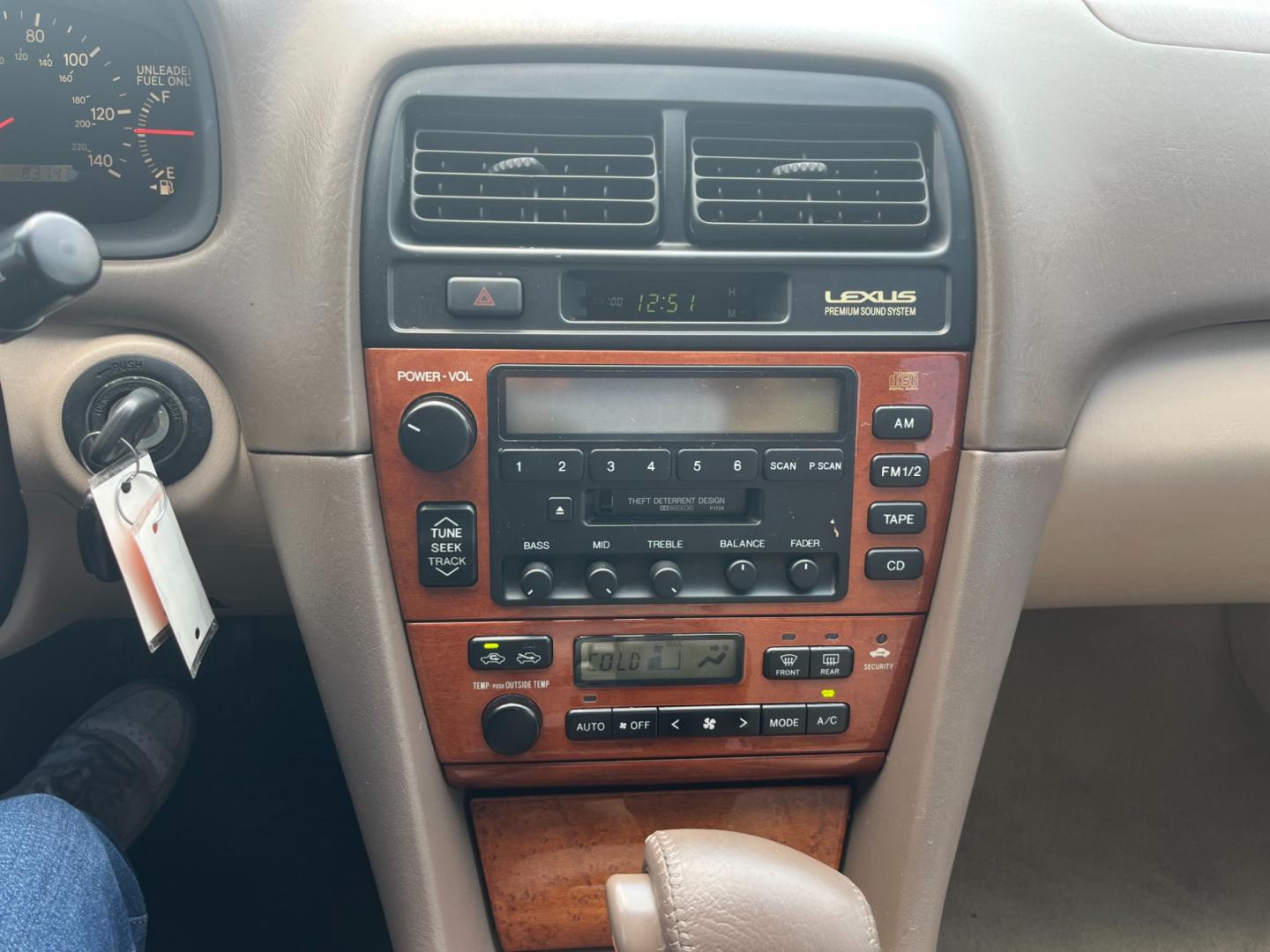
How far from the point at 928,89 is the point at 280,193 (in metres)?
0.61

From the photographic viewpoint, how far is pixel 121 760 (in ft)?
4.72

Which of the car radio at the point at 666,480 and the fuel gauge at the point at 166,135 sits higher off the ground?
the fuel gauge at the point at 166,135

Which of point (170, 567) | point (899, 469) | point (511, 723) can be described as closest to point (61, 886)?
point (170, 567)

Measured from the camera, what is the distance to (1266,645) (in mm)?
1729

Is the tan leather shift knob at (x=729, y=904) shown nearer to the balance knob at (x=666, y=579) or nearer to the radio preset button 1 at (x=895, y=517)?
the balance knob at (x=666, y=579)

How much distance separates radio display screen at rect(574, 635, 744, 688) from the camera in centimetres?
97

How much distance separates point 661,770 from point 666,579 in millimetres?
246

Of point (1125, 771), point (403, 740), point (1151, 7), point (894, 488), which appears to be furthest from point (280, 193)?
point (1125, 771)

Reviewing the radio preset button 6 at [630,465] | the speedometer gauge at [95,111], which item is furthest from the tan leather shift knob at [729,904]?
the speedometer gauge at [95,111]

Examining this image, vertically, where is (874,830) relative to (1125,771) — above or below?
above

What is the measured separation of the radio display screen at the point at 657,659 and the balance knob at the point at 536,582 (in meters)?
0.07

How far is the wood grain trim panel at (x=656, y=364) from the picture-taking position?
0.88 m

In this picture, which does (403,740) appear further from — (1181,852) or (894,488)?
(1181,852)

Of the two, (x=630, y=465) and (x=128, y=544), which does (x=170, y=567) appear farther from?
(x=630, y=465)
